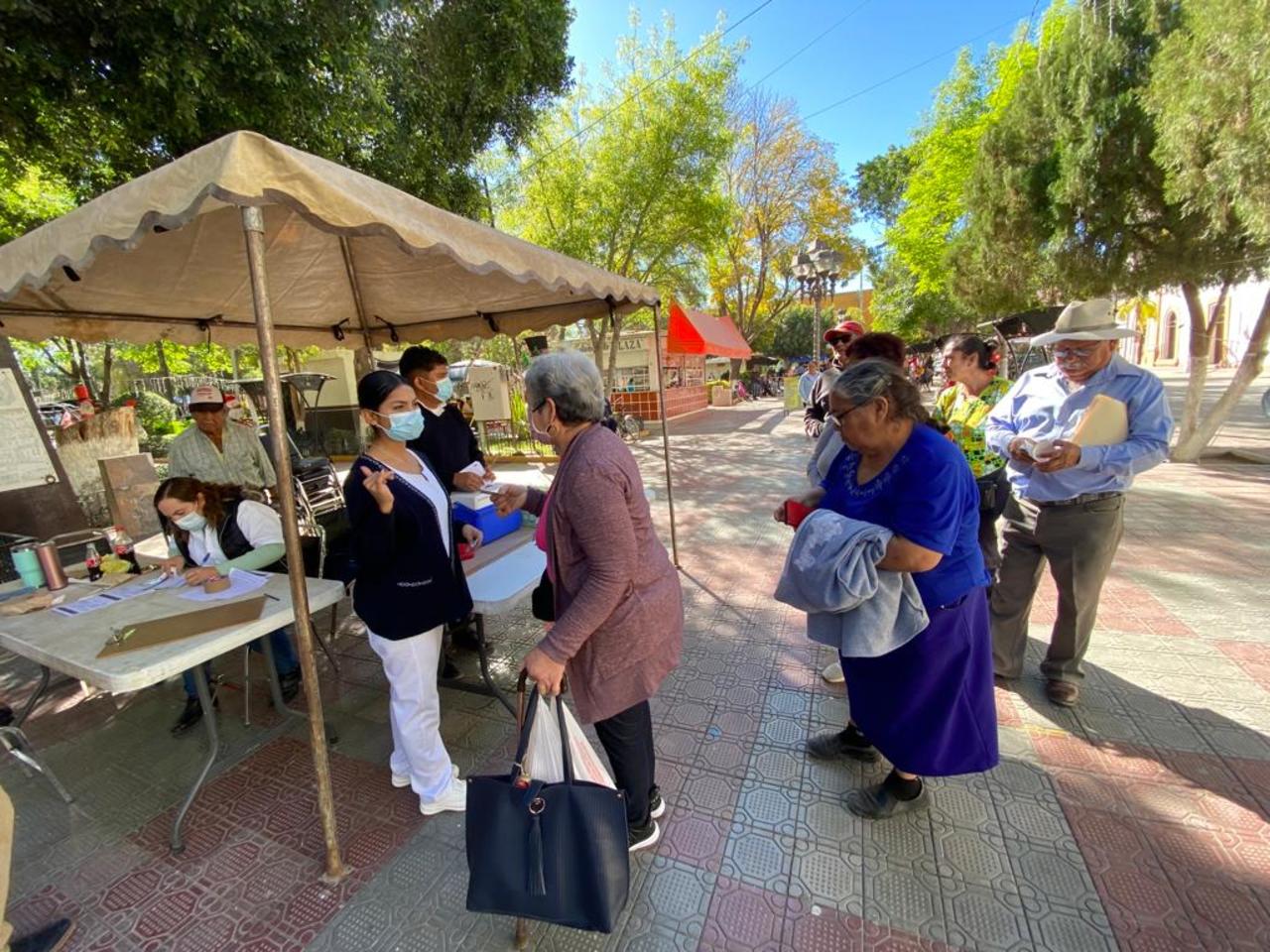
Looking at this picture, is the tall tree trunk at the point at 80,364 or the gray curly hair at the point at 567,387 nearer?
the gray curly hair at the point at 567,387

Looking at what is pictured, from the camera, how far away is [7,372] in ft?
14.2

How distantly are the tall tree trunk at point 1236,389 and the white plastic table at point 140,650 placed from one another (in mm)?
9767

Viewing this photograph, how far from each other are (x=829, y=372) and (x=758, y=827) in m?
2.95

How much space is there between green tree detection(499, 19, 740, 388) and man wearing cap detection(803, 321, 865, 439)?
6.81 m

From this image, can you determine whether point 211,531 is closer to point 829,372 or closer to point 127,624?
point 127,624

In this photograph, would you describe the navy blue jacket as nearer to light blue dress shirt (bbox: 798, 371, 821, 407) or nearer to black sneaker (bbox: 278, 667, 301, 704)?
black sneaker (bbox: 278, 667, 301, 704)

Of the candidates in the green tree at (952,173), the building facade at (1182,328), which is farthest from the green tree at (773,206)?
the building facade at (1182,328)

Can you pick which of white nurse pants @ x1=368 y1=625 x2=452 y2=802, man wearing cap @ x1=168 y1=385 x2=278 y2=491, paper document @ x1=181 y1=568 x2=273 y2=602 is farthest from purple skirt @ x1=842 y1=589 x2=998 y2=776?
man wearing cap @ x1=168 y1=385 x2=278 y2=491

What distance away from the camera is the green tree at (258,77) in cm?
362

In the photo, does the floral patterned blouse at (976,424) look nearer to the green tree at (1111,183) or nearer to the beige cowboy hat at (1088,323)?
the beige cowboy hat at (1088,323)

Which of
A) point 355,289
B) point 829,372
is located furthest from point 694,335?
point 355,289

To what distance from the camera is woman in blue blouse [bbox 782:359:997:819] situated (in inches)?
64.0

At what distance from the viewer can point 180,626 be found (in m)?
2.08

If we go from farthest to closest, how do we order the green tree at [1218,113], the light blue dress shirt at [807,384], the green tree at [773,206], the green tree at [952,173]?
the green tree at [773,206], the green tree at [952,173], the light blue dress shirt at [807,384], the green tree at [1218,113]
